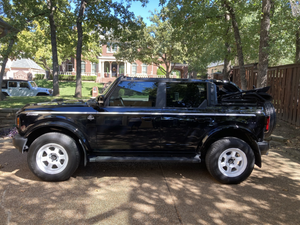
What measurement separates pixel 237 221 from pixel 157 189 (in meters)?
1.26

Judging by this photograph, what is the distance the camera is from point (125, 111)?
12.4 ft

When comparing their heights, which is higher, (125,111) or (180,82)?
(180,82)

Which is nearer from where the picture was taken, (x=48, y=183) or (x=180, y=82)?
(x=48, y=183)

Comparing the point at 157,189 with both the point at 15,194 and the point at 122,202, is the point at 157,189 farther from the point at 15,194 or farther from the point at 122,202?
the point at 15,194

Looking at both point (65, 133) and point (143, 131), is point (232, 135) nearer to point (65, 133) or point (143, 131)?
point (143, 131)

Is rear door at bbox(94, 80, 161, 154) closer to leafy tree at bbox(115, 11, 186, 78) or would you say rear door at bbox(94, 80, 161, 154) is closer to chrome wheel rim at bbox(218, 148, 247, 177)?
chrome wheel rim at bbox(218, 148, 247, 177)

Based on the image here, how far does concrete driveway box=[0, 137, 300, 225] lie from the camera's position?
287cm

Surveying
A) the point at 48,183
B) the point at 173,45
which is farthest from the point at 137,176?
the point at 173,45

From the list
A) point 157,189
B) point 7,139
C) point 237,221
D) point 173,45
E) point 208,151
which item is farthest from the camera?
point 173,45

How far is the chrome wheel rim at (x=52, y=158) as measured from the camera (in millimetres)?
3703

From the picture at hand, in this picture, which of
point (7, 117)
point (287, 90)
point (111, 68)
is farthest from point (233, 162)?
point (111, 68)

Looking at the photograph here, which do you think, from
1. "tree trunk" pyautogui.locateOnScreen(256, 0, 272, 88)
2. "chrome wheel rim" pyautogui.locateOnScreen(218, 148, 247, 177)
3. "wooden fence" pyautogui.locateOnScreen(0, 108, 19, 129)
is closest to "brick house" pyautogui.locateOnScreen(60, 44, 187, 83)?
"wooden fence" pyautogui.locateOnScreen(0, 108, 19, 129)

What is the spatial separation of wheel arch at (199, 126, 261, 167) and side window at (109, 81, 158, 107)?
3.61ft

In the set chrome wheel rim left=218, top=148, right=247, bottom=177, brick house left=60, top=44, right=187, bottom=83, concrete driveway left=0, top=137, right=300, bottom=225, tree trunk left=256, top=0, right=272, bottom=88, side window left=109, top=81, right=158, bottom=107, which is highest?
brick house left=60, top=44, right=187, bottom=83
